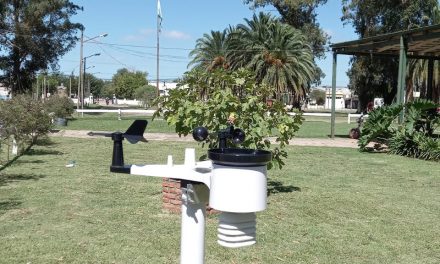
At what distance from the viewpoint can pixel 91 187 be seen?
8.12m

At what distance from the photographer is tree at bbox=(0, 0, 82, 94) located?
41.0 metres

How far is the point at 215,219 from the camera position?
6.20 m

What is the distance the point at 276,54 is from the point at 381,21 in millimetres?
9558

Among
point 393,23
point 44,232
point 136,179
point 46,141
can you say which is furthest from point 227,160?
point 393,23

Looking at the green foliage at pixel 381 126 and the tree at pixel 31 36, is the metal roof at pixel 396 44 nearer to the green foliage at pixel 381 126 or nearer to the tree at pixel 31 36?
the green foliage at pixel 381 126

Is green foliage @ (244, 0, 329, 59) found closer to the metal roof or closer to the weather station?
the metal roof

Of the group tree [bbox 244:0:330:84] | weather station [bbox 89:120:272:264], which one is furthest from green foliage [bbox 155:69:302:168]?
tree [bbox 244:0:330:84]

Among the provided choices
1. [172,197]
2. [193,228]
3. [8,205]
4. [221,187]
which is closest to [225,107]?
[172,197]

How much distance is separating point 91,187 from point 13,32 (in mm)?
36246

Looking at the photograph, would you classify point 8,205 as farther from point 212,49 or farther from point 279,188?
point 212,49

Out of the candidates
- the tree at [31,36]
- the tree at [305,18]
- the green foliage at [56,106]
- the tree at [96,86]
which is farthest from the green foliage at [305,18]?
the tree at [96,86]

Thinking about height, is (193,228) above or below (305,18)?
below

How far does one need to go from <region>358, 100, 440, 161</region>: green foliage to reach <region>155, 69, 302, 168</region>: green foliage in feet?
27.1

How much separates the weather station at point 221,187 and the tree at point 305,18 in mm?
50884
